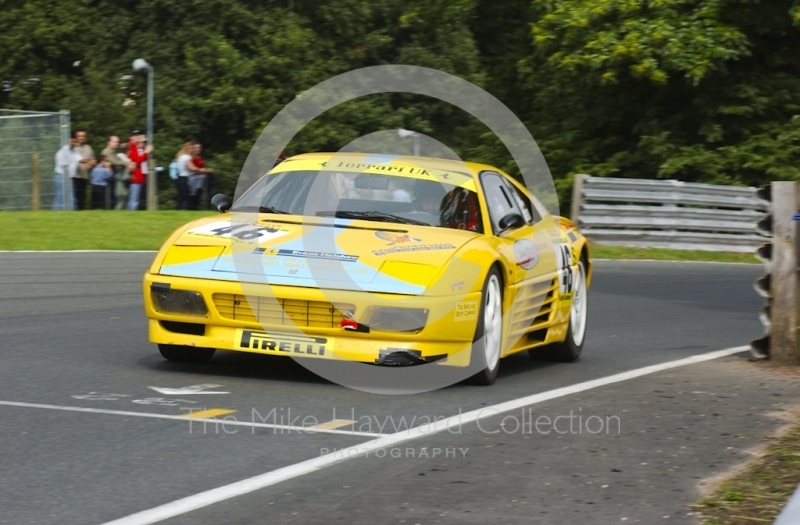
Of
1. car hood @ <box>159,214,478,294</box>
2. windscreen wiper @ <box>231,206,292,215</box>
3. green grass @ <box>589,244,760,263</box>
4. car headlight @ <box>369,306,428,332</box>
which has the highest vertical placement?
windscreen wiper @ <box>231,206,292,215</box>

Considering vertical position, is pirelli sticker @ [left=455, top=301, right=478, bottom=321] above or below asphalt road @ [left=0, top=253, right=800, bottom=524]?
above

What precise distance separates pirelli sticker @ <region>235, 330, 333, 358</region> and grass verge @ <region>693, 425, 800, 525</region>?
2.63 metres

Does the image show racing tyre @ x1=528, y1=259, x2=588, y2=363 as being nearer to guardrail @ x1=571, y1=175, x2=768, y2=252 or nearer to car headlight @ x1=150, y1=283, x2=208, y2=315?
car headlight @ x1=150, y1=283, x2=208, y2=315

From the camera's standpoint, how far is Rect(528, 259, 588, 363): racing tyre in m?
9.68

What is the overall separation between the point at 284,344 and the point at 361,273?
613 millimetres

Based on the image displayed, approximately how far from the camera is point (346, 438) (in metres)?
6.40

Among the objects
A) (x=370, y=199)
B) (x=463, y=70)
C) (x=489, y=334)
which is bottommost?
(x=489, y=334)

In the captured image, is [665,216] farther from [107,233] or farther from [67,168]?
[67,168]

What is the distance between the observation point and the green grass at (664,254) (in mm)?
21234

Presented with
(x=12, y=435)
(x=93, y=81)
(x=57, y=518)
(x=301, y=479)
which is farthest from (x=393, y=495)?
(x=93, y=81)

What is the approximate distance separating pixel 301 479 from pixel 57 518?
1098 mm

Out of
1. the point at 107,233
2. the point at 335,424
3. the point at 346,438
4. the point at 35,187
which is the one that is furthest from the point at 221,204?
the point at 35,187

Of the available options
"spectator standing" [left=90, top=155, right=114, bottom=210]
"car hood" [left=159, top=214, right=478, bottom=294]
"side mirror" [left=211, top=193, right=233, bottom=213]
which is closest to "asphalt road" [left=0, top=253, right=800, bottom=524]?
"car hood" [left=159, top=214, right=478, bottom=294]

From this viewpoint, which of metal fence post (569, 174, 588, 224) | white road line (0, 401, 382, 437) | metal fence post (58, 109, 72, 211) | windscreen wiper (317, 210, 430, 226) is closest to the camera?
white road line (0, 401, 382, 437)
